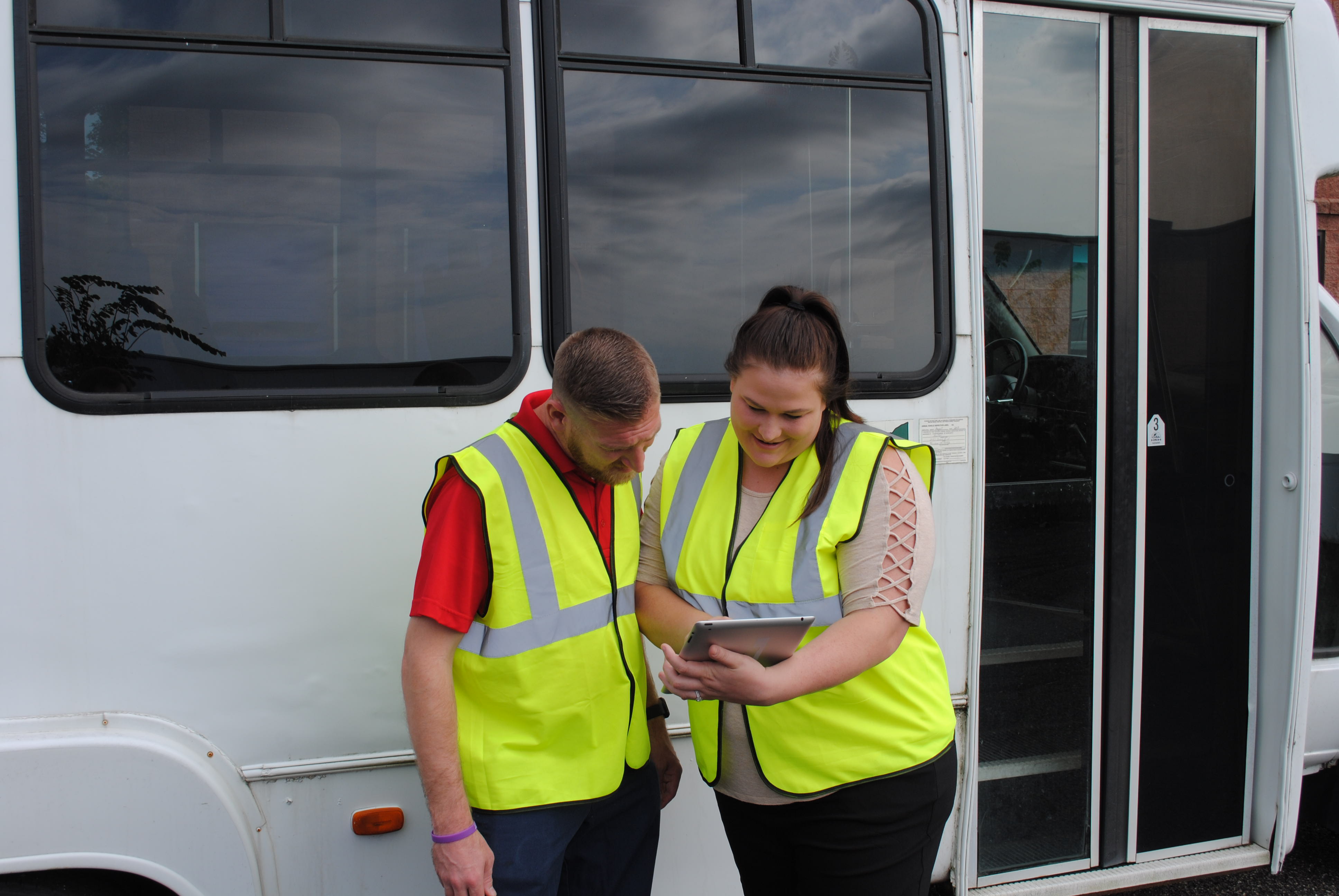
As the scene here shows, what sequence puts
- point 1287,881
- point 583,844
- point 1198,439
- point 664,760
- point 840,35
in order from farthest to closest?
point 1287,881 → point 1198,439 → point 840,35 → point 664,760 → point 583,844

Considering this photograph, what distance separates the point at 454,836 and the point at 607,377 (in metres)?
0.81

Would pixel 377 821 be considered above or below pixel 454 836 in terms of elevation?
below

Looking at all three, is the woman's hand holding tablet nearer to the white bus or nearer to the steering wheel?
A: the white bus

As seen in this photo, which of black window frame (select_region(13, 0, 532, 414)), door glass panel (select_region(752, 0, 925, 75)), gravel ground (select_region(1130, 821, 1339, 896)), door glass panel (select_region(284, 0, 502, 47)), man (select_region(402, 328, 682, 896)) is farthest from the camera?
gravel ground (select_region(1130, 821, 1339, 896))

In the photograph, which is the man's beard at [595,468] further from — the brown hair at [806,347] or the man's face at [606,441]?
the brown hair at [806,347]

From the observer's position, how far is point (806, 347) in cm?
140

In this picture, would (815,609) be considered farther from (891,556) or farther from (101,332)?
(101,332)

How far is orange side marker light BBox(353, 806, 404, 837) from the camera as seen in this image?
1879 mm

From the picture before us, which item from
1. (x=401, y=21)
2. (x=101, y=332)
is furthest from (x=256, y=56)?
(x=101, y=332)

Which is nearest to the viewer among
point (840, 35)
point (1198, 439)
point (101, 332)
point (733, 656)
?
point (733, 656)

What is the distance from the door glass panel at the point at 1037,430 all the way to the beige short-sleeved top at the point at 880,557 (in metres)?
0.99

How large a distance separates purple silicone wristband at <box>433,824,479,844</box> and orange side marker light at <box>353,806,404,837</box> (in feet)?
1.92

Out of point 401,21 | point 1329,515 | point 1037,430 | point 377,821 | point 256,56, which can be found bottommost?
point 377,821

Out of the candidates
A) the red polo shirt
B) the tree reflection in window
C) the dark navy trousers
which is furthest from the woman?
the tree reflection in window
